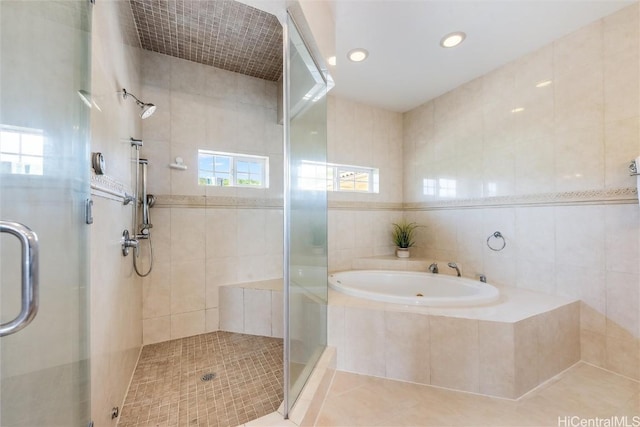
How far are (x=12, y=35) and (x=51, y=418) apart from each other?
1014 mm

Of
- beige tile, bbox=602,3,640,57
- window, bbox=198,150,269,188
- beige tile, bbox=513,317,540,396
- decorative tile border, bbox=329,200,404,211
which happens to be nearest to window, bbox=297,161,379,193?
decorative tile border, bbox=329,200,404,211

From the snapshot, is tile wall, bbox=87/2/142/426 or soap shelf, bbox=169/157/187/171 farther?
soap shelf, bbox=169/157/187/171

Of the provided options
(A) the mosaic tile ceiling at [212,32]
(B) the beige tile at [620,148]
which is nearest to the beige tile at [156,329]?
(A) the mosaic tile ceiling at [212,32]

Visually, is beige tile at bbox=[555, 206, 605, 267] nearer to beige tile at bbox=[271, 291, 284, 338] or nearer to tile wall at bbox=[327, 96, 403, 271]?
tile wall at bbox=[327, 96, 403, 271]

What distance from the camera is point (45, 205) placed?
0.71 meters

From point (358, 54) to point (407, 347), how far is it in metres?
2.52

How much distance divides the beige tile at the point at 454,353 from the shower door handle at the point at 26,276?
189 centimetres

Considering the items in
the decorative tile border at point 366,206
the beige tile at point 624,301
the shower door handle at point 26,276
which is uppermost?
the decorative tile border at point 366,206

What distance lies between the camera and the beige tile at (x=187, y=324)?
226 cm

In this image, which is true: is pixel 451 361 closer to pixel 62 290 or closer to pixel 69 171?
pixel 62 290

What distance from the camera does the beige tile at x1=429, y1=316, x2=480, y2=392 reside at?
1.62m

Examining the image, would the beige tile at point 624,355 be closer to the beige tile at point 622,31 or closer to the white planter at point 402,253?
the white planter at point 402,253

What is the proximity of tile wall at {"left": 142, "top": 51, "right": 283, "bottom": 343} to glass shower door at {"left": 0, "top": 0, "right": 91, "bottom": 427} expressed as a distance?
1.42 meters

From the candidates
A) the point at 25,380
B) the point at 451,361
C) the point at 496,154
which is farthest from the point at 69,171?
the point at 496,154
